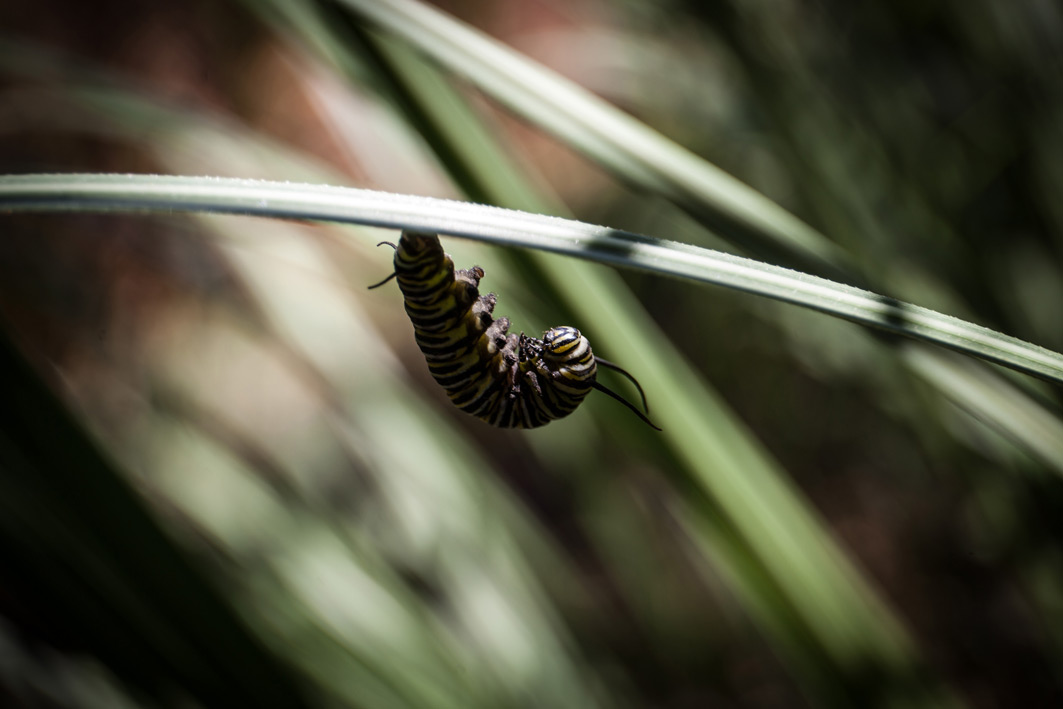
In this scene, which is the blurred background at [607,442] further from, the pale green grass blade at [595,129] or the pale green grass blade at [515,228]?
the pale green grass blade at [515,228]

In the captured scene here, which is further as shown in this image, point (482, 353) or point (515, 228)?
point (482, 353)

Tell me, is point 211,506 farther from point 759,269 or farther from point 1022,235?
point 1022,235

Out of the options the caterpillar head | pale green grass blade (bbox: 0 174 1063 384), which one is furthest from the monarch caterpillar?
pale green grass blade (bbox: 0 174 1063 384)

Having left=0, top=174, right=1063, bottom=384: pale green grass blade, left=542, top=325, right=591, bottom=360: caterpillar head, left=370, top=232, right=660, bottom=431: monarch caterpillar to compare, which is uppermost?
left=370, top=232, right=660, bottom=431: monarch caterpillar

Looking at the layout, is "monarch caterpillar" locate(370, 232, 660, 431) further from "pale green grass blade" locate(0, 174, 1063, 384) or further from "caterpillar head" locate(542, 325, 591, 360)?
"pale green grass blade" locate(0, 174, 1063, 384)

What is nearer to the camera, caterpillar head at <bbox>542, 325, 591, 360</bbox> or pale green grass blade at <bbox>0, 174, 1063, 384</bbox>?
pale green grass blade at <bbox>0, 174, 1063, 384</bbox>

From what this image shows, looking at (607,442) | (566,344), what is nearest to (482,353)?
(566,344)

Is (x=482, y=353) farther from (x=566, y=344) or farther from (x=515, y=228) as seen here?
(x=515, y=228)

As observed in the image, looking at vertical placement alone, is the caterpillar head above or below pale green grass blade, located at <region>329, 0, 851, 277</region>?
below
